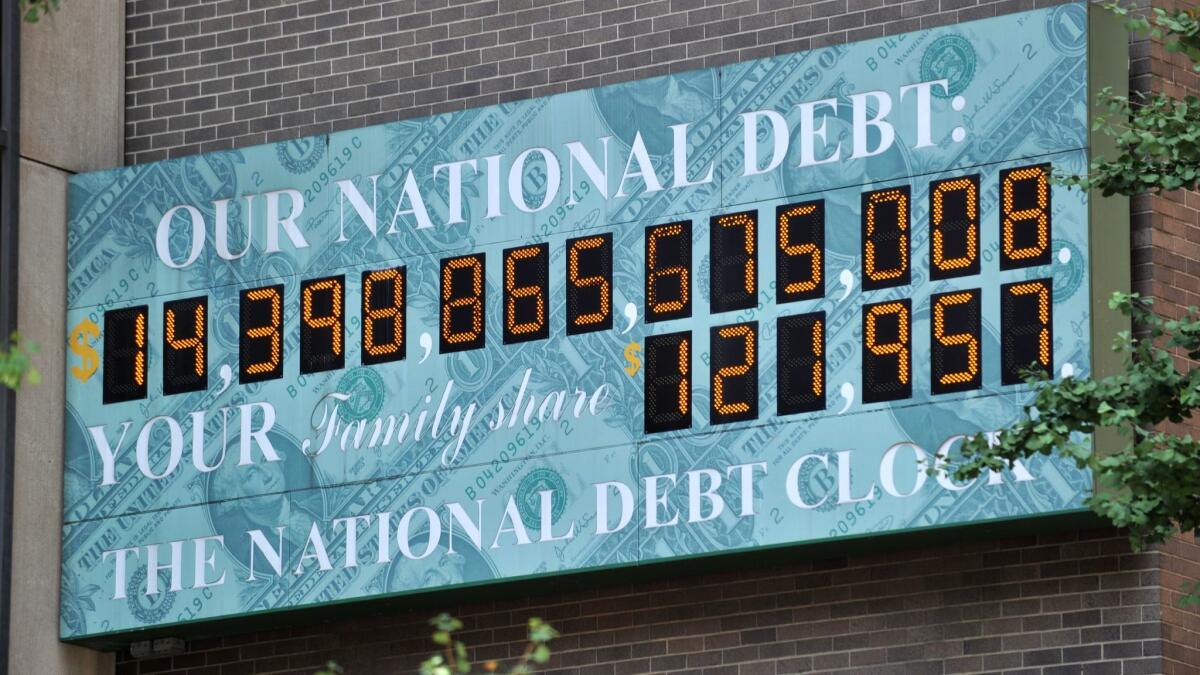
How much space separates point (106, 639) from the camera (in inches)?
727

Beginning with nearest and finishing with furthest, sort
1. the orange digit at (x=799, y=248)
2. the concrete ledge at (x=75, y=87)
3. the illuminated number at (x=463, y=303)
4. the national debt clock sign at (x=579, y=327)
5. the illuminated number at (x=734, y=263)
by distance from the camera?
the national debt clock sign at (x=579, y=327), the orange digit at (x=799, y=248), the illuminated number at (x=734, y=263), the illuminated number at (x=463, y=303), the concrete ledge at (x=75, y=87)

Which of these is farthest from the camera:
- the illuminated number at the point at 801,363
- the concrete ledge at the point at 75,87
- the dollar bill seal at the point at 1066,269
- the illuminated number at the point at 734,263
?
the concrete ledge at the point at 75,87

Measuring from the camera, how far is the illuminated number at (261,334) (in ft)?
59.7

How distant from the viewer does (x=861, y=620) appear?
655 inches

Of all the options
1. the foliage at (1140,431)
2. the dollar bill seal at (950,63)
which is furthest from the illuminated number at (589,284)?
the foliage at (1140,431)

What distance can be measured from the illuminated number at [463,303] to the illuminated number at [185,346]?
1.78m

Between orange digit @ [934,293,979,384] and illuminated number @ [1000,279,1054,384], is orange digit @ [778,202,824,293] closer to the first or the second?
orange digit @ [934,293,979,384]

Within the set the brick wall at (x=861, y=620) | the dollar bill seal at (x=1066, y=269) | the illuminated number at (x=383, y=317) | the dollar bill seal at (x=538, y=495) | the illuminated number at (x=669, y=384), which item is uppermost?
the illuminated number at (x=383, y=317)

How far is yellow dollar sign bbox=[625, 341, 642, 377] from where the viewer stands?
16922 millimetres

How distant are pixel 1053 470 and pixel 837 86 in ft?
8.96

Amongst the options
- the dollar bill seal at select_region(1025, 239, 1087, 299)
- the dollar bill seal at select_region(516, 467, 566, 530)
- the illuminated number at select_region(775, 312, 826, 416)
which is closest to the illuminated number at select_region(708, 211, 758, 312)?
the illuminated number at select_region(775, 312, 826, 416)

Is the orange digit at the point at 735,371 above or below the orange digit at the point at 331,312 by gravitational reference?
below

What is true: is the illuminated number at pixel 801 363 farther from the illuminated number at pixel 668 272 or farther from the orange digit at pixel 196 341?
the orange digit at pixel 196 341

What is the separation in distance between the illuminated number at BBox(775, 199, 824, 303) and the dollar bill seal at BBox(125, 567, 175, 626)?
4446mm
